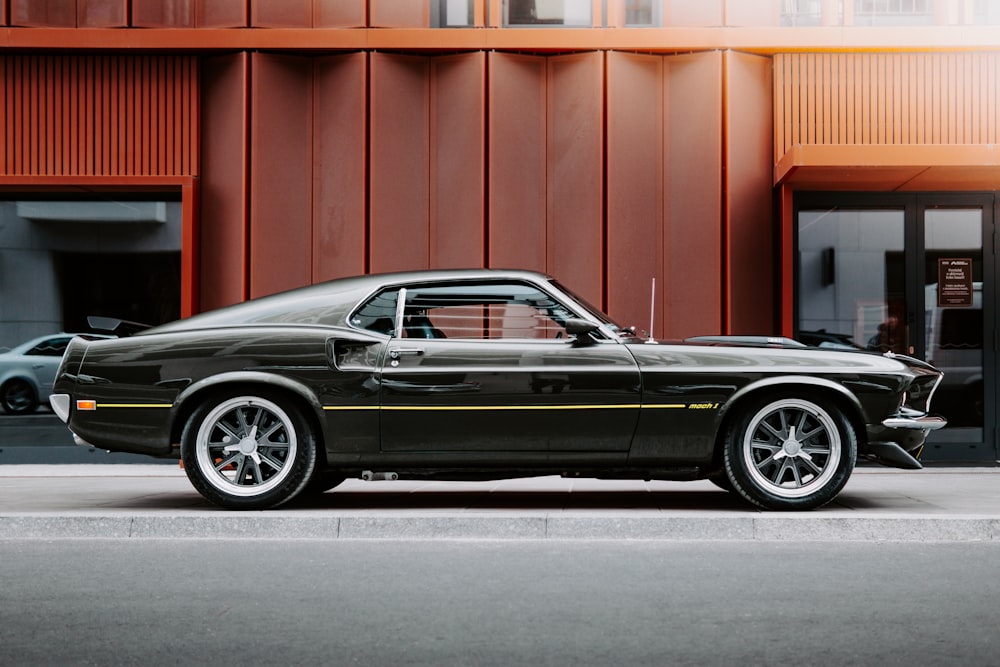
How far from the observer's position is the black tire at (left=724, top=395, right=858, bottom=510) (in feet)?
22.3

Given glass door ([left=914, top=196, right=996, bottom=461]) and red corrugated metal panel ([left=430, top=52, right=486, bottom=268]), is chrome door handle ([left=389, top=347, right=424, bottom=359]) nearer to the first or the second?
red corrugated metal panel ([left=430, top=52, right=486, bottom=268])

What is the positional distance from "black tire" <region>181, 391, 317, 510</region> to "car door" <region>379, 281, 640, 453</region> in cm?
54

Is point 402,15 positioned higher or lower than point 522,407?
higher

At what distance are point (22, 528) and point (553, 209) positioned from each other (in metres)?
6.14

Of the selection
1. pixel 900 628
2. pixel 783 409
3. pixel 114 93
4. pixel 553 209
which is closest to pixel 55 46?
pixel 114 93

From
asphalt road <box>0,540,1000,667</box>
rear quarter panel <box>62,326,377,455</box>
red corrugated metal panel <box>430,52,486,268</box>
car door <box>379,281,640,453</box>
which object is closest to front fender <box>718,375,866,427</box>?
car door <box>379,281,640,453</box>

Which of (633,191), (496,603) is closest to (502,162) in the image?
(633,191)

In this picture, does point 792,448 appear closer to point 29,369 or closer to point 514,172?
point 514,172

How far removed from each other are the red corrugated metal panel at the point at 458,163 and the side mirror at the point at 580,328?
461cm

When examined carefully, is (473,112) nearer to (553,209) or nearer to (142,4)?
(553,209)

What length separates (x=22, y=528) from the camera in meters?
6.76

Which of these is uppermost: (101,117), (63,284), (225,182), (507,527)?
(101,117)

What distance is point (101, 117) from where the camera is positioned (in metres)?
11.5

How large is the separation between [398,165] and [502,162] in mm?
1025
